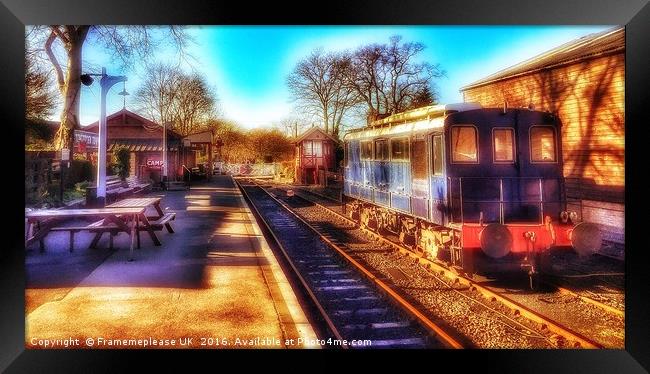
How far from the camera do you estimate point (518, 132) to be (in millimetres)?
6574

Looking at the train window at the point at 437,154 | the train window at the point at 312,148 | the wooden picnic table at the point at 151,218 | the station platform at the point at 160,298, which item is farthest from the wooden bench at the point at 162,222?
the train window at the point at 437,154

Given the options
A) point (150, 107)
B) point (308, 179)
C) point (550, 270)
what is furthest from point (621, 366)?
point (308, 179)

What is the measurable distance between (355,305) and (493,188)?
9.33 feet

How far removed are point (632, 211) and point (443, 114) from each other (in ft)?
9.08

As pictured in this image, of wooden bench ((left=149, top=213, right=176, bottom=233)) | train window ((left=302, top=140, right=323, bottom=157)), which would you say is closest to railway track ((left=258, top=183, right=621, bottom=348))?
train window ((left=302, top=140, right=323, bottom=157))

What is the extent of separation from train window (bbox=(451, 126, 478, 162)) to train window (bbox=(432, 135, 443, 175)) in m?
0.22

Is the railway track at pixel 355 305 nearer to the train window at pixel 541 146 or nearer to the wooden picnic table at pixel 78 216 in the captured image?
the wooden picnic table at pixel 78 216

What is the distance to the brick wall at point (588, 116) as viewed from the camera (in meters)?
7.30

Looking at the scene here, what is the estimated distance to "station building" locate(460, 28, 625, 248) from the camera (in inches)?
285

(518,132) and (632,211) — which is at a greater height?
(518,132)

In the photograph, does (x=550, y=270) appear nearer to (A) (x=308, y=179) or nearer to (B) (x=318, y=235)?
(B) (x=318, y=235)

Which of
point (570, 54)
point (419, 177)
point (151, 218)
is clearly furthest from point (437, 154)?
point (151, 218)
